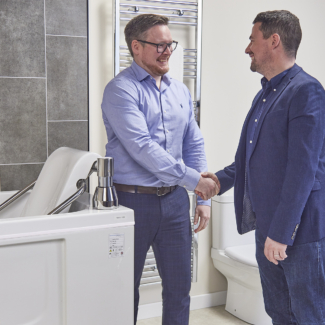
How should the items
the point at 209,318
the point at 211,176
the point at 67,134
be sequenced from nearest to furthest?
the point at 211,176
the point at 67,134
the point at 209,318

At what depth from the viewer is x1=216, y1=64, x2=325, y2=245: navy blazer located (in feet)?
4.51

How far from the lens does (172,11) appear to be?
2516mm

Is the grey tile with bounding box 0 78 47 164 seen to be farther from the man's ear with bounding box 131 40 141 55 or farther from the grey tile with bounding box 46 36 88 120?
the man's ear with bounding box 131 40 141 55

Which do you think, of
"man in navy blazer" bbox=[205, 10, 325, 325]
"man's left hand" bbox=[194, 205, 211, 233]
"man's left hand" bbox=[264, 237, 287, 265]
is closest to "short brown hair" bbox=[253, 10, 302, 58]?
"man in navy blazer" bbox=[205, 10, 325, 325]

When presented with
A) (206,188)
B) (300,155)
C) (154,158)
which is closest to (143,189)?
(154,158)

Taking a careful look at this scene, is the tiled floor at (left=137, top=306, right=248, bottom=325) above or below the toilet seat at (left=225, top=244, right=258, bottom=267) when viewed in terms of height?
below

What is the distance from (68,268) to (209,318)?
142 centimetres

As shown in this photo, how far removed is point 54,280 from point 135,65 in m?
0.97

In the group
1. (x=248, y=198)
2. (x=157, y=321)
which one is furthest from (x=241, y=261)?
(x=248, y=198)

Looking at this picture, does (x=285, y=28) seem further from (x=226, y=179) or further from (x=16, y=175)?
(x=16, y=175)

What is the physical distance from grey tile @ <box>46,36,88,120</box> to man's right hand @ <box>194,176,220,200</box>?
0.90 metres

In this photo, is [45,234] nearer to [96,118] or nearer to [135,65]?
[135,65]

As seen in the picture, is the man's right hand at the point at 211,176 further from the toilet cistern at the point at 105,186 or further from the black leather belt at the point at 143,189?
the toilet cistern at the point at 105,186

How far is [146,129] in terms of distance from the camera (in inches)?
68.2
